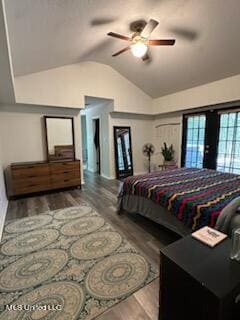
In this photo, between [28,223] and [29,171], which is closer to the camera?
[28,223]

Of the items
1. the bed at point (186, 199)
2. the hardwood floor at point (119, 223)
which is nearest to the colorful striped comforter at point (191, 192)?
the bed at point (186, 199)

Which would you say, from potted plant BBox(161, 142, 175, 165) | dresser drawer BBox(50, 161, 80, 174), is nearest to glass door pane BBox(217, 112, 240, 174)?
potted plant BBox(161, 142, 175, 165)

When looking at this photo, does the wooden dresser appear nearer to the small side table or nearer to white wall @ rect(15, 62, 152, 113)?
white wall @ rect(15, 62, 152, 113)

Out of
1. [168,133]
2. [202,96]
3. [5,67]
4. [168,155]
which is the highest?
[202,96]

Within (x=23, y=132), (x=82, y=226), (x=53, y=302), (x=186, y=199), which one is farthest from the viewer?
(x=23, y=132)

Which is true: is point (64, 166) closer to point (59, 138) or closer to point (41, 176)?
point (41, 176)

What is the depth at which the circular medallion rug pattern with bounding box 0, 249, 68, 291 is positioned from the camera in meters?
1.63

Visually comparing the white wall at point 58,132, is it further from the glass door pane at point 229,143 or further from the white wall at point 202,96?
the glass door pane at point 229,143

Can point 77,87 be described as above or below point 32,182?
above

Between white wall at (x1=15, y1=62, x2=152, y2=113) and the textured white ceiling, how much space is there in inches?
13.1

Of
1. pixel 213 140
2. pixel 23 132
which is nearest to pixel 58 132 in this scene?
pixel 23 132

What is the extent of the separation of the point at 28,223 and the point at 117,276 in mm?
1758

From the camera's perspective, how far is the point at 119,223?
2721 mm

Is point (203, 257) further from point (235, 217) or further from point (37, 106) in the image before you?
point (37, 106)
